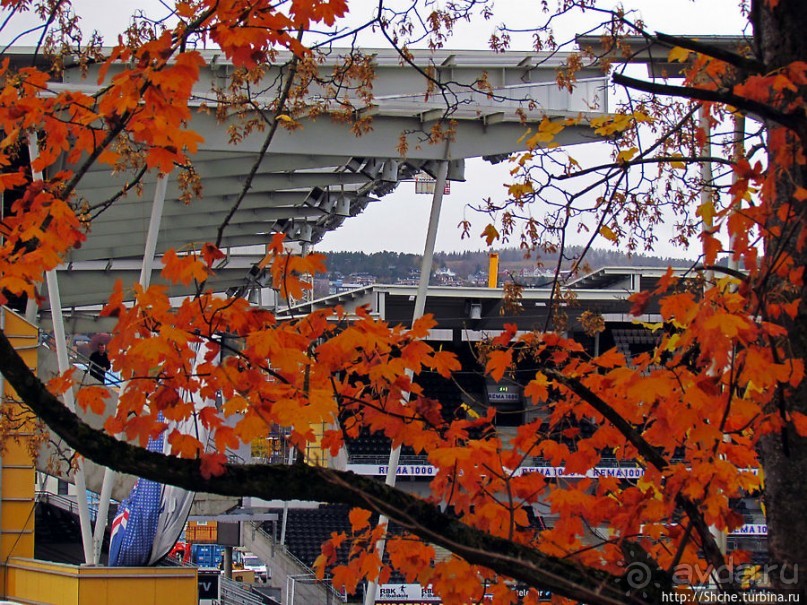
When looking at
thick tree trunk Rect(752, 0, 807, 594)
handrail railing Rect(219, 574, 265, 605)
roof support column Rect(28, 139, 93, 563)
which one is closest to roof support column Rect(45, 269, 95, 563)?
roof support column Rect(28, 139, 93, 563)

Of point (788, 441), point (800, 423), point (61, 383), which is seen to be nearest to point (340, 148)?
point (61, 383)

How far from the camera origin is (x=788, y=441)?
15.3 feet

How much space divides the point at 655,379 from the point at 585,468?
1202 millimetres

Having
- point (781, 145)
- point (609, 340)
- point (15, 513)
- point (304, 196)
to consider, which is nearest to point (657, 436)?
point (781, 145)

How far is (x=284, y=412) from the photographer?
482 cm

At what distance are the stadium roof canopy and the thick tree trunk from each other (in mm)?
3981

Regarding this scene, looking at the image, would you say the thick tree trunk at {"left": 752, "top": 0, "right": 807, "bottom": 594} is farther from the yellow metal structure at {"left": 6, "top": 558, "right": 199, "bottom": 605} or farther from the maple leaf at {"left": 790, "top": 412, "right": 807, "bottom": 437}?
the yellow metal structure at {"left": 6, "top": 558, "right": 199, "bottom": 605}

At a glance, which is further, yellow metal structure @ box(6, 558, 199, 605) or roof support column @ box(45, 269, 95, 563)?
yellow metal structure @ box(6, 558, 199, 605)

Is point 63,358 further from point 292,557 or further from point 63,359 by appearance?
point 292,557

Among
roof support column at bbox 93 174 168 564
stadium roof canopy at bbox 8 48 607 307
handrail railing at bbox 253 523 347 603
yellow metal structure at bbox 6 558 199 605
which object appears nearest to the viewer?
stadium roof canopy at bbox 8 48 607 307

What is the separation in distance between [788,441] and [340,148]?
1025 cm

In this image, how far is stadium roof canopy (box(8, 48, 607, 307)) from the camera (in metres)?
13.6

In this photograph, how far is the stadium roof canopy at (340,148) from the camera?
13641 mm

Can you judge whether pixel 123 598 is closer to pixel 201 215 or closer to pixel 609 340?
pixel 201 215
